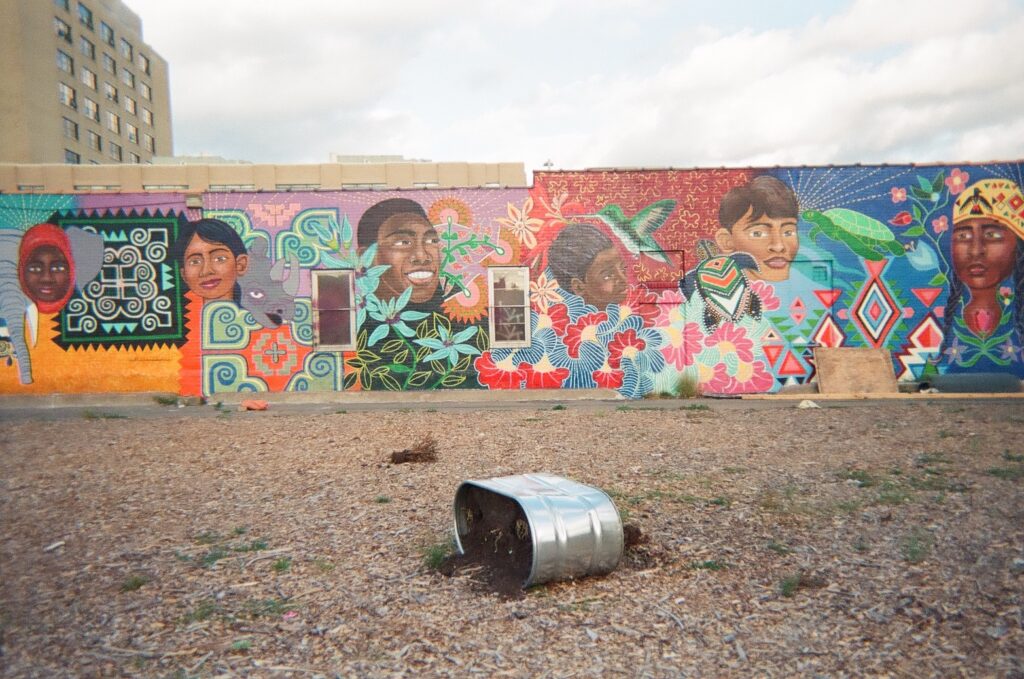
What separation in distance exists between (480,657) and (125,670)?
5.40 ft

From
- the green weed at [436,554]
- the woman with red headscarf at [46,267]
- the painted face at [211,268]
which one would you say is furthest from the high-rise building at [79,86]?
the green weed at [436,554]

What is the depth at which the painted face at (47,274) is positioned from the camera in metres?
16.3

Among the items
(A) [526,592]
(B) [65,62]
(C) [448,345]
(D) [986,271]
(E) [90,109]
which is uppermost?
(B) [65,62]

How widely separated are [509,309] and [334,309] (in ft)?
12.8

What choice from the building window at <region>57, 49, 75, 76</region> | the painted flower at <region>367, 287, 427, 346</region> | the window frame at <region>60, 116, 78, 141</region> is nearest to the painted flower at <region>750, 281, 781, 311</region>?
the painted flower at <region>367, 287, 427, 346</region>

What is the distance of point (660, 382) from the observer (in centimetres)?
1650

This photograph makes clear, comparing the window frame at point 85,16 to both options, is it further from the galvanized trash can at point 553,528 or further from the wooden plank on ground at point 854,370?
the galvanized trash can at point 553,528

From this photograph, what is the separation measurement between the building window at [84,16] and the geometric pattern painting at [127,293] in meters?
57.8

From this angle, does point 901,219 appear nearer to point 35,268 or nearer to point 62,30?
point 35,268

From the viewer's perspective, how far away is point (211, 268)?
16391 millimetres

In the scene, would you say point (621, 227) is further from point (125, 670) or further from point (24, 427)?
point (125, 670)

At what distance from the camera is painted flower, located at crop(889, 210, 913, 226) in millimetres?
16547

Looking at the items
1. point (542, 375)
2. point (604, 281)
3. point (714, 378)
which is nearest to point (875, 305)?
point (714, 378)

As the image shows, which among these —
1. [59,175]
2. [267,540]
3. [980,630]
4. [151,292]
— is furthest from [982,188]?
[59,175]
